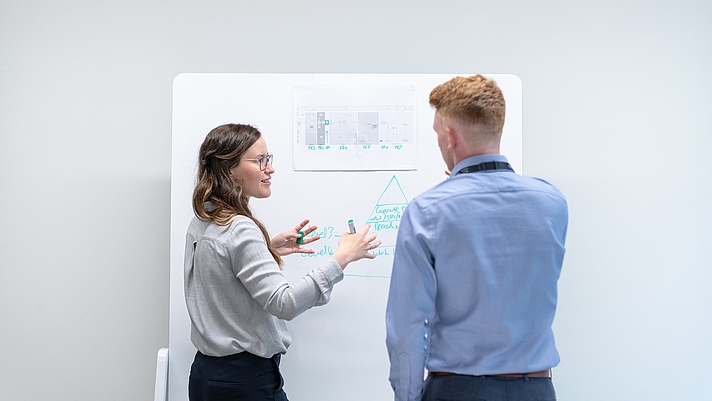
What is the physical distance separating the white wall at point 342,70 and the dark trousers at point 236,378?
709mm

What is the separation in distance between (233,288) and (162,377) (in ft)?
1.89

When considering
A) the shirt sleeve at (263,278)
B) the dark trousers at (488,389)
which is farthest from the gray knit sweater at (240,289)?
the dark trousers at (488,389)

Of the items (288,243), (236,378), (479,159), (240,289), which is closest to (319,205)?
(288,243)

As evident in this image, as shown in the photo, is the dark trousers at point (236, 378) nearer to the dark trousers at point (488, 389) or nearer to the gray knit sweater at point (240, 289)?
the gray knit sweater at point (240, 289)

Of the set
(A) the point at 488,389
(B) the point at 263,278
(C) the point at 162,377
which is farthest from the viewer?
(C) the point at 162,377

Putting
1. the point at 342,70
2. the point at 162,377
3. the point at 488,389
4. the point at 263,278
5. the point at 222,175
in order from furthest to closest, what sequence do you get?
the point at 342,70 → the point at 162,377 → the point at 222,175 → the point at 263,278 → the point at 488,389

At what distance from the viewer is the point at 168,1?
2055 mm

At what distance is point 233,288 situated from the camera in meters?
1.37

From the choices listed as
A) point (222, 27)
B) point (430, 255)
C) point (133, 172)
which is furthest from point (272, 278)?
point (222, 27)

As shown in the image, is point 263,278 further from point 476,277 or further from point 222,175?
point 476,277

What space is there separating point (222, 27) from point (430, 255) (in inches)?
53.8

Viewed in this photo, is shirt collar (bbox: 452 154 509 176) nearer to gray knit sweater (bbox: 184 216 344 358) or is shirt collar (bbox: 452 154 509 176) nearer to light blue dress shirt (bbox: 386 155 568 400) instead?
light blue dress shirt (bbox: 386 155 568 400)

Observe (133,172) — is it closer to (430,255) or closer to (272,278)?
(272,278)

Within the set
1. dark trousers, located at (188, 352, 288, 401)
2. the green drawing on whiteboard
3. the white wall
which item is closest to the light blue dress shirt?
dark trousers, located at (188, 352, 288, 401)
